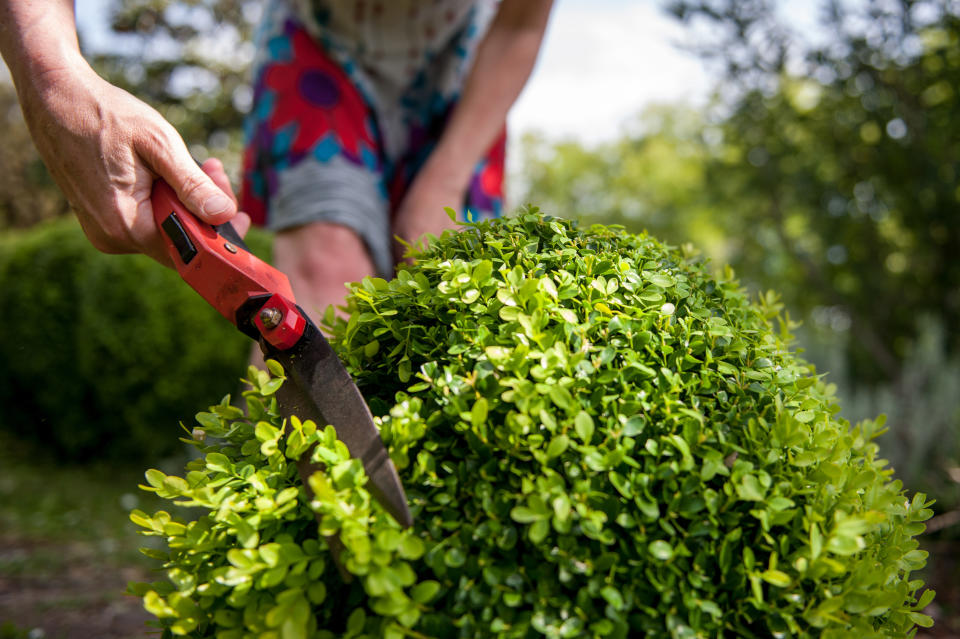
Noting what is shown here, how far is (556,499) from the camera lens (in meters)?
1.00

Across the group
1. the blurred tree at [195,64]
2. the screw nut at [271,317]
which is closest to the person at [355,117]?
the screw nut at [271,317]

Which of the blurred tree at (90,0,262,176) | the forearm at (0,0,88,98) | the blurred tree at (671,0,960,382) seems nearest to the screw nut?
the forearm at (0,0,88,98)

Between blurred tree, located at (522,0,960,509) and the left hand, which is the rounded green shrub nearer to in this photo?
the left hand

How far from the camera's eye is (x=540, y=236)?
1.41 meters

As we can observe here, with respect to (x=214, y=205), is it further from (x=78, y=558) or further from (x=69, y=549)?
(x=69, y=549)

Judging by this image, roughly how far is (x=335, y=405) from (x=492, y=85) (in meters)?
1.50

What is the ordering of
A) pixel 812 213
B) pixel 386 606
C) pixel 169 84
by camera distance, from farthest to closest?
pixel 169 84 → pixel 812 213 → pixel 386 606

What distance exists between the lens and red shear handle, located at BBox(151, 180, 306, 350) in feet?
4.13

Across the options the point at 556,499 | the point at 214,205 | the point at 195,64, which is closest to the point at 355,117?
the point at 214,205

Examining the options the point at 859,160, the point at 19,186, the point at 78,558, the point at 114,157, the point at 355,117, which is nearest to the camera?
the point at 114,157

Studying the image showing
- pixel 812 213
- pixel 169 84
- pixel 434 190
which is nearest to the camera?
pixel 434 190

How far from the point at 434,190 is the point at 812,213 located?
17.0 ft

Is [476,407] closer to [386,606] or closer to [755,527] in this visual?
[386,606]

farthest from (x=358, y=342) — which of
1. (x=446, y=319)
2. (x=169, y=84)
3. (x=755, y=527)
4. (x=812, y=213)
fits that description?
(x=169, y=84)
